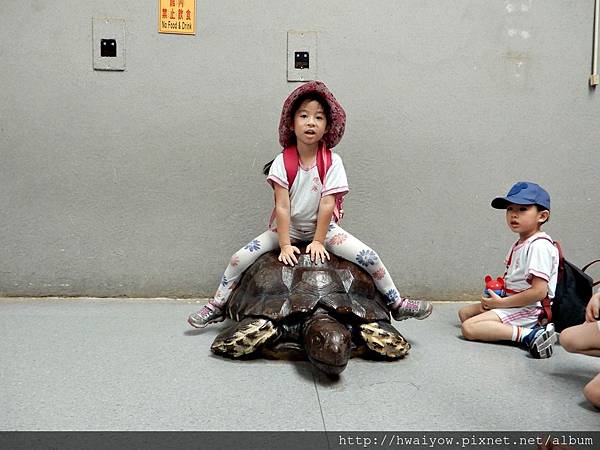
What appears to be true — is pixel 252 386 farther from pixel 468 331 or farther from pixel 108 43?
pixel 108 43

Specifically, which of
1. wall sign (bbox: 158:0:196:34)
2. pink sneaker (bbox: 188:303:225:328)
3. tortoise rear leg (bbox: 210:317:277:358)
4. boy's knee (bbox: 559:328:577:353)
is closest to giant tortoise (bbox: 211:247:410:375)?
tortoise rear leg (bbox: 210:317:277:358)

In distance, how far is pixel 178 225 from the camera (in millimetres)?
3615

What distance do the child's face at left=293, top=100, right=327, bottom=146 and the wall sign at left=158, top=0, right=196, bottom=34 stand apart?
3.68 feet

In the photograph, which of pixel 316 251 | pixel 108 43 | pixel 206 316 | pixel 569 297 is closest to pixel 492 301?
pixel 569 297

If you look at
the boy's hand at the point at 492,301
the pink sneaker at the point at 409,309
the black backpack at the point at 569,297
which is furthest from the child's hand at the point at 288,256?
the black backpack at the point at 569,297

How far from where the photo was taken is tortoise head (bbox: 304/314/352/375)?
7.38 ft

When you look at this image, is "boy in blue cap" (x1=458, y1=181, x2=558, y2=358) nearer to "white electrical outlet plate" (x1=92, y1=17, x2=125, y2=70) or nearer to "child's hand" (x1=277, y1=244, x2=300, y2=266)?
"child's hand" (x1=277, y1=244, x2=300, y2=266)

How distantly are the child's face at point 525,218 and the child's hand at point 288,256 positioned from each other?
1.07 metres

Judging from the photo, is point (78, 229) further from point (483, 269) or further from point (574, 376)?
point (574, 376)

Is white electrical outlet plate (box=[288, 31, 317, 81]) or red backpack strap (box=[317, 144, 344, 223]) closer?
red backpack strap (box=[317, 144, 344, 223])

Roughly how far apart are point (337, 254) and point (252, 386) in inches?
35.0

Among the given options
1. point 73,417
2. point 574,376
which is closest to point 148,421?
point 73,417

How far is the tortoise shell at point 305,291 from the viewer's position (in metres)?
2.56

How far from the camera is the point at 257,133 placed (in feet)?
11.8
